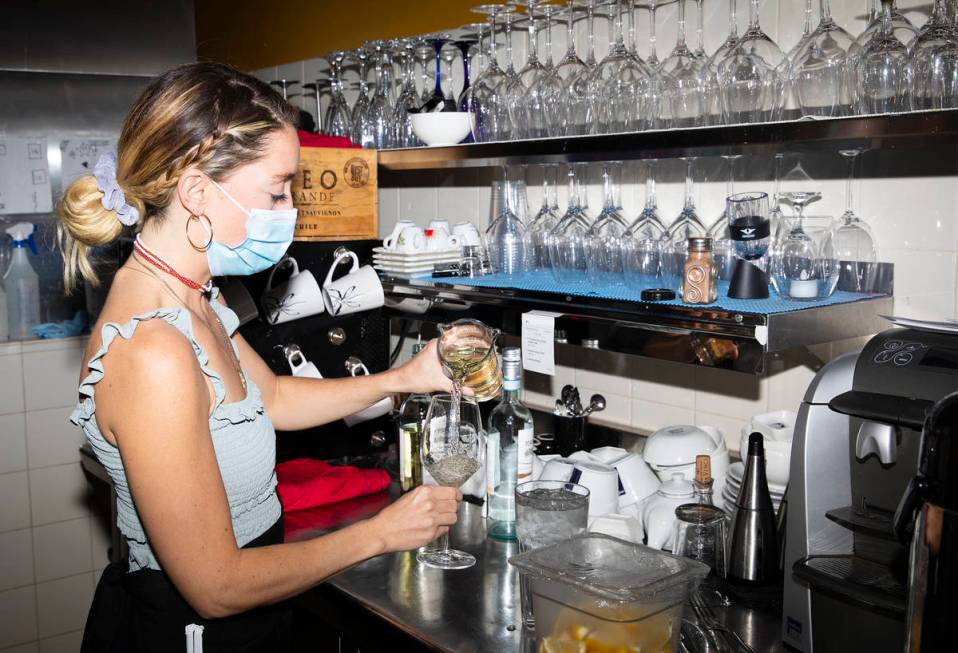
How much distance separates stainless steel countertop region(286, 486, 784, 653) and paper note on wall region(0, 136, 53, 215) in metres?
2.53

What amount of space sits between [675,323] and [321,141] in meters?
1.31

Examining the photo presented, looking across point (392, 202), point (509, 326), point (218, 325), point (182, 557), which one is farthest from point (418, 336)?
point (182, 557)

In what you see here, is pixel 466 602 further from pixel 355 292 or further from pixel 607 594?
pixel 355 292

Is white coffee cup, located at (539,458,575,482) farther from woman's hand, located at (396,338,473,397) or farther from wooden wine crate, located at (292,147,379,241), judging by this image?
wooden wine crate, located at (292,147,379,241)

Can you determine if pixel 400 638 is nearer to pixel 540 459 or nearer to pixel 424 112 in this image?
pixel 540 459

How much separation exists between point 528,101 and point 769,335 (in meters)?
0.88

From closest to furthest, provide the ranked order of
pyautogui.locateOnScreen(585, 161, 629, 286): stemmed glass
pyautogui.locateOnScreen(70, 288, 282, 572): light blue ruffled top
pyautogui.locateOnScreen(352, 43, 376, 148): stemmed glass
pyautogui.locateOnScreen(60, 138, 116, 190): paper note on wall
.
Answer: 1. pyautogui.locateOnScreen(70, 288, 282, 572): light blue ruffled top
2. pyautogui.locateOnScreen(585, 161, 629, 286): stemmed glass
3. pyautogui.locateOnScreen(352, 43, 376, 148): stemmed glass
4. pyautogui.locateOnScreen(60, 138, 116, 190): paper note on wall

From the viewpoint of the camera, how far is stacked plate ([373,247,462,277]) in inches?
103

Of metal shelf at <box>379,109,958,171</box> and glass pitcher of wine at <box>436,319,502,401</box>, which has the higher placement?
metal shelf at <box>379,109,958,171</box>

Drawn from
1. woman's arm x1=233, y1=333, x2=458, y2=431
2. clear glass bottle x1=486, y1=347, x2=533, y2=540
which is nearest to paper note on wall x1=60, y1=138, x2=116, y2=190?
woman's arm x1=233, y1=333, x2=458, y2=431

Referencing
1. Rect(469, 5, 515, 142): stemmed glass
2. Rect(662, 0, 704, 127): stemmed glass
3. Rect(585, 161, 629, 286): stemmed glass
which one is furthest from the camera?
Rect(469, 5, 515, 142): stemmed glass

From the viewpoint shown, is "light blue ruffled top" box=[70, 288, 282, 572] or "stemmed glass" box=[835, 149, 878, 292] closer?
"light blue ruffled top" box=[70, 288, 282, 572]

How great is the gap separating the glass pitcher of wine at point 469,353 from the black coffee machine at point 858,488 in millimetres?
630

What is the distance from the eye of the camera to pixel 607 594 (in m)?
1.29
